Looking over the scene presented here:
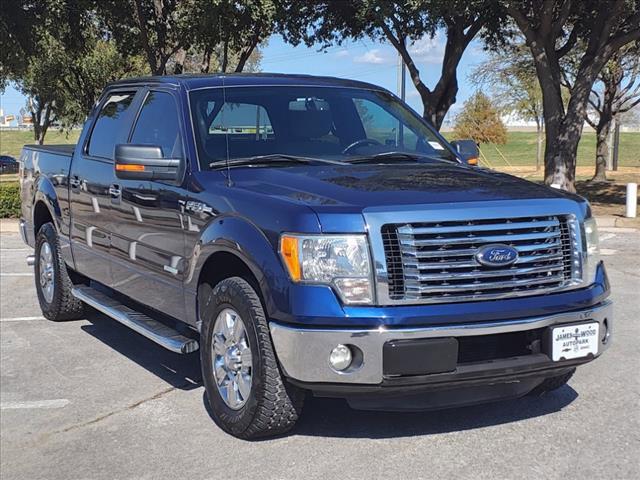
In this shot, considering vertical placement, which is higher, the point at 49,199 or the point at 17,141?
the point at 49,199

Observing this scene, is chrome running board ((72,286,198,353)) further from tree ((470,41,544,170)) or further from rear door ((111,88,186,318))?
tree ((470,41,544,170))

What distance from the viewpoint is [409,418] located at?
4.33m

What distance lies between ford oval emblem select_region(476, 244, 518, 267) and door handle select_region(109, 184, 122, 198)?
2.70 m

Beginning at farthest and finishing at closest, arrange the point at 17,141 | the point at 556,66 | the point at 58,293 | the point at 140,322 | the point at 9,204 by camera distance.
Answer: the point at 17,141
the point at 556,66
the point at 9,204
the point at 58,293
the point at 140,322

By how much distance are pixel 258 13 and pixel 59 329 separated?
12656mm

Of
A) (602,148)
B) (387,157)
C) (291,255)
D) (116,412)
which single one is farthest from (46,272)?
(602,148)

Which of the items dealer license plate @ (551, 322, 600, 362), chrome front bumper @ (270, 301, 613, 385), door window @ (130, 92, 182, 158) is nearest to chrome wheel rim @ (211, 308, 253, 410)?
chrome front bumper @ (270, 301, 613, 385)

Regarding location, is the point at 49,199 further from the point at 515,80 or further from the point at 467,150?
the point at 515,80

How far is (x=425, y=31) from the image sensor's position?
1858 centimetres

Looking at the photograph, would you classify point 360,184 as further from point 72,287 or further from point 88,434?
point 72,287

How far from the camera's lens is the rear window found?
5.77 meters

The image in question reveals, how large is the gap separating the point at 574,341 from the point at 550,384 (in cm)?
82

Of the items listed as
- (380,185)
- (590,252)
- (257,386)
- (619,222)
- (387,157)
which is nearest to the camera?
(257,386)

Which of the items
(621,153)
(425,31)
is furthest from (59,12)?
(621,153)
